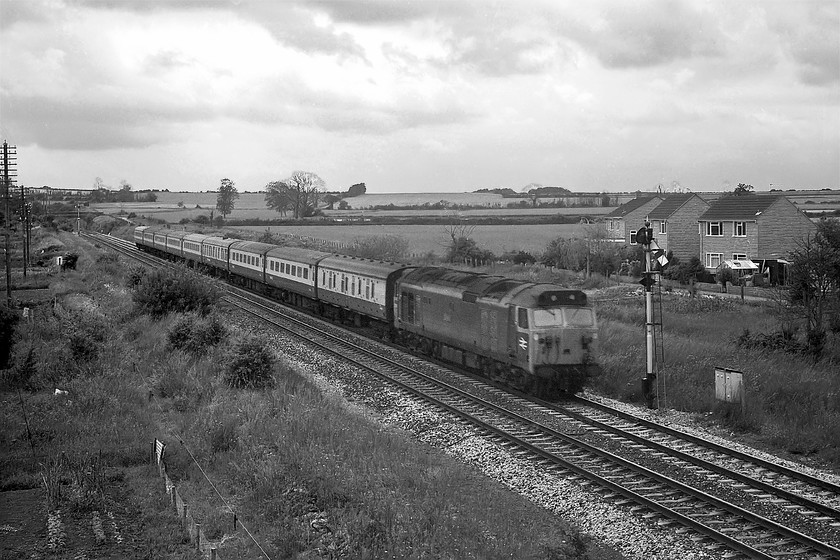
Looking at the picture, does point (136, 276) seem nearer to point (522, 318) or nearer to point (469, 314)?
point (469, 314)

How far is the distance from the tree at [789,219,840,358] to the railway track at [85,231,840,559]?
40.9 feet

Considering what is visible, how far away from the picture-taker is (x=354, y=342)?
30000 millimetres

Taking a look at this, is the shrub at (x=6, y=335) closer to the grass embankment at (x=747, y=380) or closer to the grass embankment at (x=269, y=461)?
the grass embankment at (x=269, y=461)

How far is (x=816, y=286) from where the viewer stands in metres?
28.7

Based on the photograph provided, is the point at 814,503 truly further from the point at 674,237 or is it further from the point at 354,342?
the point at 674,237

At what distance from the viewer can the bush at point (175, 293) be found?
31766mm

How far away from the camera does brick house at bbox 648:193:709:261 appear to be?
6650 centimetres

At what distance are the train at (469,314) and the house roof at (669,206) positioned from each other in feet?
126

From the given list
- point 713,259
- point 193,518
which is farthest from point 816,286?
point 713,259

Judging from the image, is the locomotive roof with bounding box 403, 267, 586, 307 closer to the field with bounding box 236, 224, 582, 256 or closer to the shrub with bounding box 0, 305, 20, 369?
the shrub with bounding box 0, 305, 20, 369

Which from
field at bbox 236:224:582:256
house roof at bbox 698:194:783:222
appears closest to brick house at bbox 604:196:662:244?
field at bbox 236:224:582:256

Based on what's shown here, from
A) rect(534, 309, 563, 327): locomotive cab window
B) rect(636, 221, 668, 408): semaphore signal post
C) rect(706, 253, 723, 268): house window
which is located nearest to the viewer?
rect(534, 309, 563, 327): locomotive cab window

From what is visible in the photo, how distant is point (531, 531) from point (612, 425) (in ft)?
22.9

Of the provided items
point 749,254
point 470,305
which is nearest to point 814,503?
point 470,305
